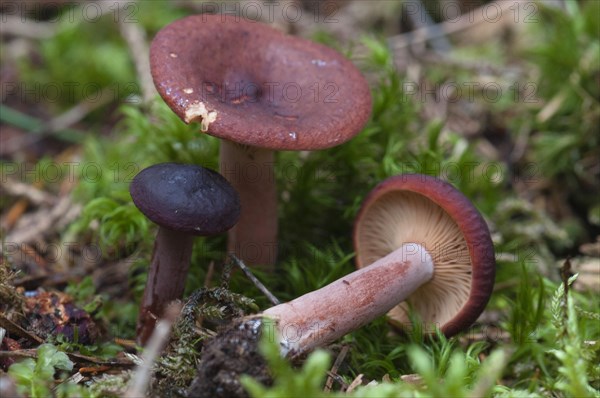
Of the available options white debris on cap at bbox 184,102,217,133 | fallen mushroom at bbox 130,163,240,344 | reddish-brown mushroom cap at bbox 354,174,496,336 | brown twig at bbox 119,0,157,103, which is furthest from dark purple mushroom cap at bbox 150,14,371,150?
brown twig at bbox 119,0,157,103

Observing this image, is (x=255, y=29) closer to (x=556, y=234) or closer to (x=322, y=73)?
(x=322, y=73)

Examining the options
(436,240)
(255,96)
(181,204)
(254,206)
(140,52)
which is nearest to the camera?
(181,204)

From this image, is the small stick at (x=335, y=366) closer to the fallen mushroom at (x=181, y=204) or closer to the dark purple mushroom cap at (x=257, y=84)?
the fallen mushroom at (x=181, y=204)

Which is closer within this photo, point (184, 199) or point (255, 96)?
point (184, 199)

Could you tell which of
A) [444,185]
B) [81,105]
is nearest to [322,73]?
[444,185]

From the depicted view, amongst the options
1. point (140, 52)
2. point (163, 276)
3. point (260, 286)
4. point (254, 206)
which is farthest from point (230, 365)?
point (140, 52)

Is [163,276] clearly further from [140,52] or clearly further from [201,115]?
[140,52]

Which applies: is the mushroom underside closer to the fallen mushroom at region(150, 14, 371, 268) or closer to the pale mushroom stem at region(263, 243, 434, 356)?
the pale mushroom stem at region(263, 243, 434, 356)
